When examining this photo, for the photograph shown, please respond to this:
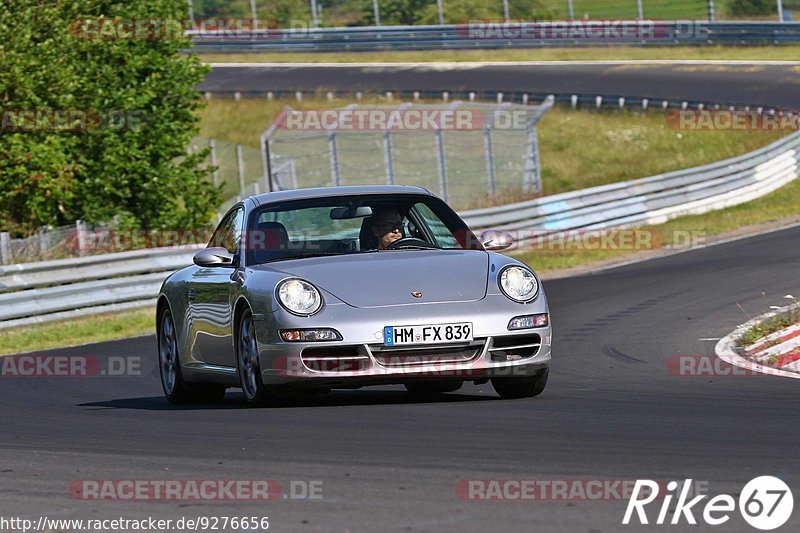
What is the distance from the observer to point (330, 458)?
21.9 feet

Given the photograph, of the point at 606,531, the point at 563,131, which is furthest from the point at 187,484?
the point at 563,131

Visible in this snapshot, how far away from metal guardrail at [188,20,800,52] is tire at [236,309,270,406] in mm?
40780

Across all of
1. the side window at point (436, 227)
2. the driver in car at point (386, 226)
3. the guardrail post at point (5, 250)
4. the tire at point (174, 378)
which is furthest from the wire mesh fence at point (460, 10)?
the driver in car at point (386, 226)

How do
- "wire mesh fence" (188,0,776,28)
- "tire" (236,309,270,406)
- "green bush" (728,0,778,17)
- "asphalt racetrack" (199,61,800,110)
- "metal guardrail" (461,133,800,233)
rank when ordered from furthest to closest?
"wire mesh fence" (188,0,776,28), "green bush" (728,0,778,17), "asphalt racetrack" (199,61,800,110), "metal guardrail" (461,133,800,233), "tire" (236,309,270,406)

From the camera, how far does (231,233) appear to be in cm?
1020

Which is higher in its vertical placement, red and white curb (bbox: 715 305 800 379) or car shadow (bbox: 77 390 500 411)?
car shadow (bbox: 77 390 500 411)

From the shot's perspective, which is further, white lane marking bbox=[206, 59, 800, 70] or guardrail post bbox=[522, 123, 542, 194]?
white lane marking bbox=[206, 59, 800, 70]

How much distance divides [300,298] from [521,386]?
1507 mm

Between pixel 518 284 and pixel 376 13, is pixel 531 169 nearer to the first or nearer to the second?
pixel 518 284

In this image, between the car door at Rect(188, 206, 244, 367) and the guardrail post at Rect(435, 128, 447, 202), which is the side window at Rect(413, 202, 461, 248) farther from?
the guardrail post at Rect(435, 128, 447, 202)

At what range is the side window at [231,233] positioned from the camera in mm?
9938

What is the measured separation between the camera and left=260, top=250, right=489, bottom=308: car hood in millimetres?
8555

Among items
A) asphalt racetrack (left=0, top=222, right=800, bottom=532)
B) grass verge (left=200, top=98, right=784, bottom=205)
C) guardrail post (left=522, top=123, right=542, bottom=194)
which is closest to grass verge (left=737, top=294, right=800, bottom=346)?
asphalt racetrack (left=0, top=222, right=800, bottom=532)

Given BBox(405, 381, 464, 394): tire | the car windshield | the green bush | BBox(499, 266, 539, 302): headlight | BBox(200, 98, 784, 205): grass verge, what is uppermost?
the car windshield
